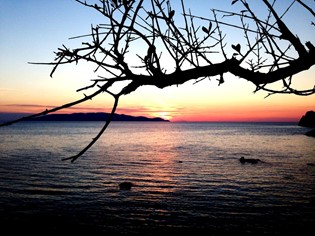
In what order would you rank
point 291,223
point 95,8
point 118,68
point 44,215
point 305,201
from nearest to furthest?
point 118,68
point 95,8
point 291,223
point 44,215
point 305,201

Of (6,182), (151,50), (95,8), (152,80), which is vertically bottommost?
(6,182)

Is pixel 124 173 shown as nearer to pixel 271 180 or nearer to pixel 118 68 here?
pixel 271 180

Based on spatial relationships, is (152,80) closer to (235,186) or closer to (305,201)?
(305,201)

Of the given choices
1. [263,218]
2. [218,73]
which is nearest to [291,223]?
[263,218]

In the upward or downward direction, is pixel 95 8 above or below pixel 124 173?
above

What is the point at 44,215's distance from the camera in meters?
19.3

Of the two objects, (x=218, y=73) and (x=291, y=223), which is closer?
(x=218, y=73)

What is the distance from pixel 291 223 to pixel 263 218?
1.64 metres

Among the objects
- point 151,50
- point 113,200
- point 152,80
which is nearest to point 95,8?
point 151,50

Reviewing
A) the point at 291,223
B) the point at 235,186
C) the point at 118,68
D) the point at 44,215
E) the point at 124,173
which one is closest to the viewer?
the point at 118,68

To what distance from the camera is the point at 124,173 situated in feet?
117

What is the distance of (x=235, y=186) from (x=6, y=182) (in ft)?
73.1

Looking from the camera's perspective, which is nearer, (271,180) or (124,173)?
(271,180)

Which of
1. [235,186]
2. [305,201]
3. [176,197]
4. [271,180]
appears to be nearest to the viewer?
[305,201]
